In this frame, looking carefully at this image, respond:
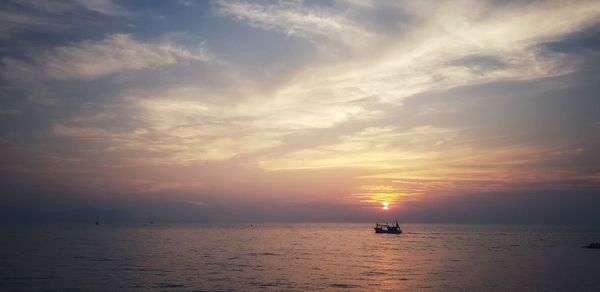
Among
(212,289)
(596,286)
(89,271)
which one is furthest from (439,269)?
(89,271)

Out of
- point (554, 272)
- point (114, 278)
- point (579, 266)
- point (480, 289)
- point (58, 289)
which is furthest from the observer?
point (579, 266)

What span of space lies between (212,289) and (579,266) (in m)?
63.6

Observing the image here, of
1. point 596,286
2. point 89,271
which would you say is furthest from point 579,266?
point 89,271

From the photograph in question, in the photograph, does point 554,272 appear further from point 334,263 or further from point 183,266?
point 183,266

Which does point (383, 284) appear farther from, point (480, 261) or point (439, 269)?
point (480, 261)

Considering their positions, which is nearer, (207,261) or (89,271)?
(89,271)

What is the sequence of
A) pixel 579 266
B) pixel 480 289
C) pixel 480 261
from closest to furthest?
pixel 480 289
pixel 579 266
pixel 480 261

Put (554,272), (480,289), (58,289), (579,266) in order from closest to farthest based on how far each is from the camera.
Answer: (58,289)
(480,289)
(554,272)
(579,266)

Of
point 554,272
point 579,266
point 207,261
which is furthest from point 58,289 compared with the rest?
point 579,266

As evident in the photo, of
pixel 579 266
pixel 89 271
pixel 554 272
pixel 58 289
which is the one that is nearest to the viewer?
pixel 58 289

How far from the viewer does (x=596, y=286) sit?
52.8 metres

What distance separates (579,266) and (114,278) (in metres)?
74.0

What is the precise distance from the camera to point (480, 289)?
50781 mm

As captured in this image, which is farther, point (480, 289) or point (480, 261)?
point (480, 261)
